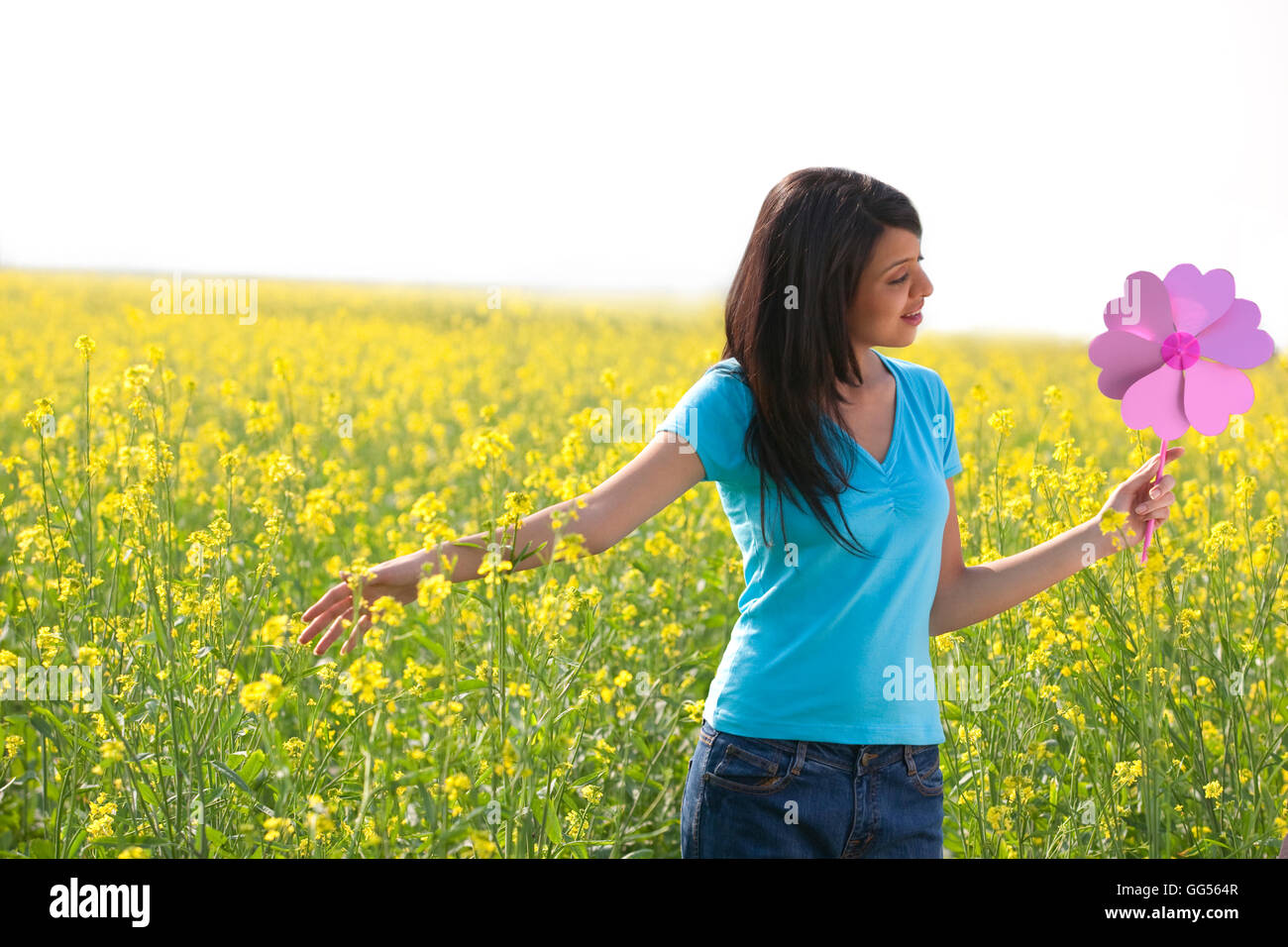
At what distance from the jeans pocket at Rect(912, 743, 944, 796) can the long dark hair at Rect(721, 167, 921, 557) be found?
293 millimetres

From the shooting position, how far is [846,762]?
1491 mm

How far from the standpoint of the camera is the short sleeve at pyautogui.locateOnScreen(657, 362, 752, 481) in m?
1.54

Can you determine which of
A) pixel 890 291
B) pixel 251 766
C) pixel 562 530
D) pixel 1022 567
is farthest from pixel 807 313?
pixel 251 766

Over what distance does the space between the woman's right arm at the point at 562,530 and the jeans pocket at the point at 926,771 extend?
0.49 metres

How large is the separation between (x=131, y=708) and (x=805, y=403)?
1.40 meters

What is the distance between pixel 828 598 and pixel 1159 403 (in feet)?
2.28

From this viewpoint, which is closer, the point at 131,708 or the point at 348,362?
the point at 131,708

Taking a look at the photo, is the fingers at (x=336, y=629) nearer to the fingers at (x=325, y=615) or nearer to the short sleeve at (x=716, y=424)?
the fingers at (x=325, y=615)

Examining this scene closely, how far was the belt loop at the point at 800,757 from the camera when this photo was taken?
1.48 metres

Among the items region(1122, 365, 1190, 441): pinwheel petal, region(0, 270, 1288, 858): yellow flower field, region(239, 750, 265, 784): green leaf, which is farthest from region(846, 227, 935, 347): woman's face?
region(239, 750, 265, 784): green leaf

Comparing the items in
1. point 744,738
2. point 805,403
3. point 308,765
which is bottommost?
point 308,765

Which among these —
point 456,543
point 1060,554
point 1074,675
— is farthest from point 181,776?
point 1074,675

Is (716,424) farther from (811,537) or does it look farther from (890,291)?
(890,291)
